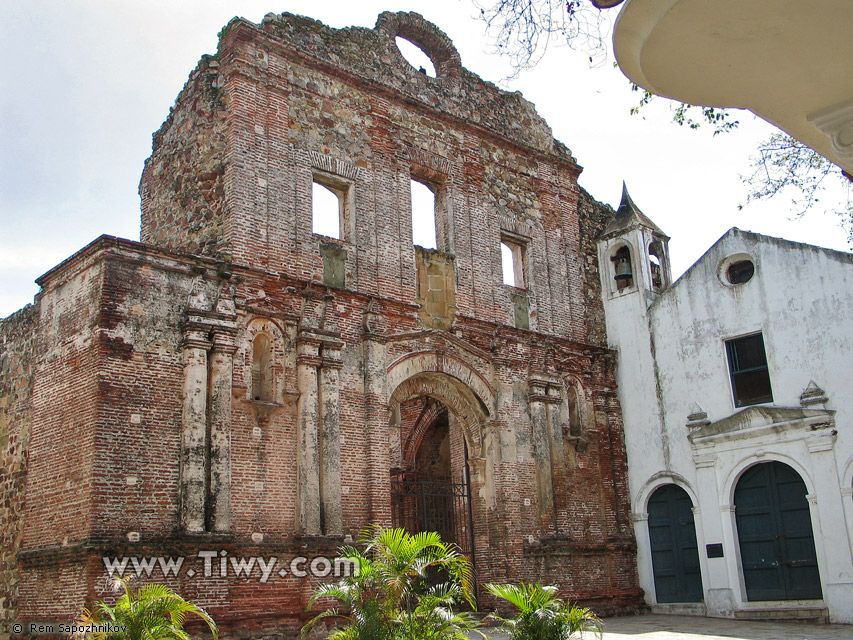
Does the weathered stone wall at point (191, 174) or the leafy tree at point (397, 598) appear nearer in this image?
the leafy tree at point (397, 598)

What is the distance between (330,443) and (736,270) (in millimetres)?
8627

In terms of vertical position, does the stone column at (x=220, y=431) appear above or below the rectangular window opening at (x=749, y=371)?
below

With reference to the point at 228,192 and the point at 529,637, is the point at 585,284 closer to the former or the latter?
the point at 228,192

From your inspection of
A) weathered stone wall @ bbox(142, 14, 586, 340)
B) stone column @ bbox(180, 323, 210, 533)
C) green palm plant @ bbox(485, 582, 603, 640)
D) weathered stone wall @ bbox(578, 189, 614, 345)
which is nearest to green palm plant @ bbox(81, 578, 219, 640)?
stone column @ bbox(180, 323, 210, 533)

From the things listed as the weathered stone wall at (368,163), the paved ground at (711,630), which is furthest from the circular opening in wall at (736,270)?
the paved ground at (711,630)

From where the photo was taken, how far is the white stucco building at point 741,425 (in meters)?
14.2

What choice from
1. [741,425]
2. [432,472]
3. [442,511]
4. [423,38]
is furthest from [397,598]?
[423,38]

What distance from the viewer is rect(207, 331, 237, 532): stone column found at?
36.1ft

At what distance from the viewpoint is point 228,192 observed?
500 inches

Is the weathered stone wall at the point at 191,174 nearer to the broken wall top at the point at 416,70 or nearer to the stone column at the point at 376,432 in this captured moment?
the broken wall top at the point at 416,70

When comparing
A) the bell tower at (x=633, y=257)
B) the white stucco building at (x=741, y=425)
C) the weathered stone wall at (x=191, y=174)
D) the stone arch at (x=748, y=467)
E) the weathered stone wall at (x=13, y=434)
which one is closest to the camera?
the weathered stone wall at (x=13, y=434)

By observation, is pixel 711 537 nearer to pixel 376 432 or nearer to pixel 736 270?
pixel 736 270

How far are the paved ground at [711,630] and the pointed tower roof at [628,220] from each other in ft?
25.3

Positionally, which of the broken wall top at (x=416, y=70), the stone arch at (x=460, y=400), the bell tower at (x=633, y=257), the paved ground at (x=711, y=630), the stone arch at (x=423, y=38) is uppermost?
the stone arch at (x=423, y=38)
